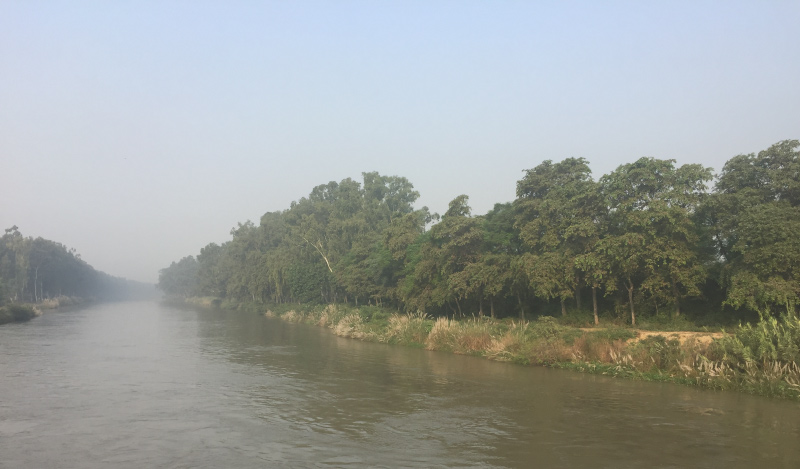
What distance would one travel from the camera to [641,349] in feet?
71.6

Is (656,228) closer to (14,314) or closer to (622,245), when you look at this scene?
(622,245)

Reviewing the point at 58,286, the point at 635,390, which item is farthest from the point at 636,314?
the point at 58,286

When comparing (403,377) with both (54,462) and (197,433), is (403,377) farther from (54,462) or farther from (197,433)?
(54,462)

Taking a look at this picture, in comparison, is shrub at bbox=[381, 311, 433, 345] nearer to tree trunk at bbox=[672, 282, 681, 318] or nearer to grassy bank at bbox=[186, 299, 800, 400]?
grassy bank at bbox=[186, 299, 800, 400]

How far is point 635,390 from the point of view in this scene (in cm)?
1897

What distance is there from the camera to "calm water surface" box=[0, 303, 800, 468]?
11.5m

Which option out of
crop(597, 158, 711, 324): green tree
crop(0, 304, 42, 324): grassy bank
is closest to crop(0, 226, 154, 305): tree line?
crop(0, 304, 42, 324): grassy bank

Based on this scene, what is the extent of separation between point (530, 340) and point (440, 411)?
11.6 m

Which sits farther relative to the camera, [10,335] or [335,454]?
[10,335]

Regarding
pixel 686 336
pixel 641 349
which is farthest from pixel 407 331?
pixel 686 336

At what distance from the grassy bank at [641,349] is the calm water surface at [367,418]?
0.95m

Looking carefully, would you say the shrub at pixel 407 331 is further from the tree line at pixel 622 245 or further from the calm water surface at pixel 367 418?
the calm water surface at pixel 367 418

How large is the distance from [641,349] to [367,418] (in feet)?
43.8

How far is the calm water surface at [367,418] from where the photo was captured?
11508 mm
